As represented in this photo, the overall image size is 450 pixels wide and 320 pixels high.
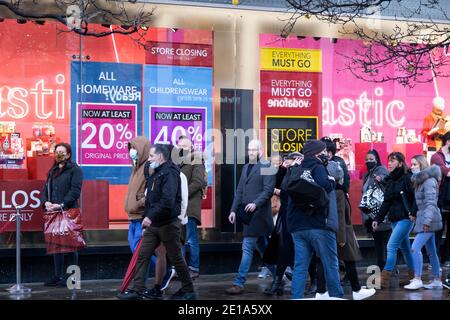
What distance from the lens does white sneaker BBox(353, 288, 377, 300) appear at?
11.0 meters

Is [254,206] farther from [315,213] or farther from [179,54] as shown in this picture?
→ [179,54]

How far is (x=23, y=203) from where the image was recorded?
13.2m

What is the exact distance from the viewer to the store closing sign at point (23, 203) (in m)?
13.1

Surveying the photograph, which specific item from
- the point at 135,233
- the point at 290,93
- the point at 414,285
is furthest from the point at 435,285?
the point at 290,93

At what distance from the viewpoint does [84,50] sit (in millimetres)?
13859

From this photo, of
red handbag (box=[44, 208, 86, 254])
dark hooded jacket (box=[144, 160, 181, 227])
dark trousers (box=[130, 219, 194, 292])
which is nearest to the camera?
dark hooded jacket (box=[144, 160, 181, 227])

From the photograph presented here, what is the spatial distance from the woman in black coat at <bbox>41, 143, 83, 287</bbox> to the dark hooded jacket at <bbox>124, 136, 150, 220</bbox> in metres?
1.29

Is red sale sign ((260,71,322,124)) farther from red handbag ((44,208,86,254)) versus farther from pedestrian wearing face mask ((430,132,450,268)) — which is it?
red handbag ((44,208,86,254))

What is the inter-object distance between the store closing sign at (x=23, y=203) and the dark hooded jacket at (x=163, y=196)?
10.1 feet

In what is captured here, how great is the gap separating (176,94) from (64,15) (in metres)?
2.61

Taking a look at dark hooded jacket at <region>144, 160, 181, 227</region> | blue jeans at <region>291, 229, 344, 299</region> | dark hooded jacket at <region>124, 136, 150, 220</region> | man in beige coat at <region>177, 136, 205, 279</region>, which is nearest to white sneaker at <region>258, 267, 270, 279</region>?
man in beige coat at <region>177, 136, 205, 279</region>

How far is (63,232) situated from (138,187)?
1635 mm

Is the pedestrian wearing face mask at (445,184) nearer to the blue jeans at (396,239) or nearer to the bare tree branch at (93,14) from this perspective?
the blue jeans at (396,239)

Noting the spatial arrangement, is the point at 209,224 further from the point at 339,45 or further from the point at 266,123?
the point at 339,45
